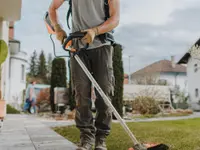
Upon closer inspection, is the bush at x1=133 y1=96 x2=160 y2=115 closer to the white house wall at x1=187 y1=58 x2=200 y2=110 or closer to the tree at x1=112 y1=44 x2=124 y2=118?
the tree at x1=112 y1=44 x2=124 y2=118

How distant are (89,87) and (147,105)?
832 cm

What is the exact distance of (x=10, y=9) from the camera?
22.6ft

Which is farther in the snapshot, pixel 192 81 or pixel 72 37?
pixel 192 81

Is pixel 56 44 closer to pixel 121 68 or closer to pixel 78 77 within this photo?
pixel 78 77

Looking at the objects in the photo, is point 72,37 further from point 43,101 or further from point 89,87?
point 43,101

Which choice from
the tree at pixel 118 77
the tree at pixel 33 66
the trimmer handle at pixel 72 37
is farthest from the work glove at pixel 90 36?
the tree at pixel 33 66

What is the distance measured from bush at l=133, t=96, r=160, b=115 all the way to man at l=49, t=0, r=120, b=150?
26.7 feet

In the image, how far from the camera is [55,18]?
251 centimetres

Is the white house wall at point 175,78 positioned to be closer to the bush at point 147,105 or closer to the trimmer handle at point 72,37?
the bush at point 147,105

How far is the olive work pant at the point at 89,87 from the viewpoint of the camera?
2.31 metres

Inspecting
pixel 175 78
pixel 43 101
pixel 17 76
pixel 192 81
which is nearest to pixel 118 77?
pixel 43 101

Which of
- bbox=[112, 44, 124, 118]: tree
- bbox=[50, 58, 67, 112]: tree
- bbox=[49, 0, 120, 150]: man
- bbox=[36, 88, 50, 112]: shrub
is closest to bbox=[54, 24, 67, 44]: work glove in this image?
bbox=[49, 0, 120, 150]: man

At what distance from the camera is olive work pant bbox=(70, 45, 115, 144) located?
2.31 meters

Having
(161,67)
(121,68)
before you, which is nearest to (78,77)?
(121,68)
